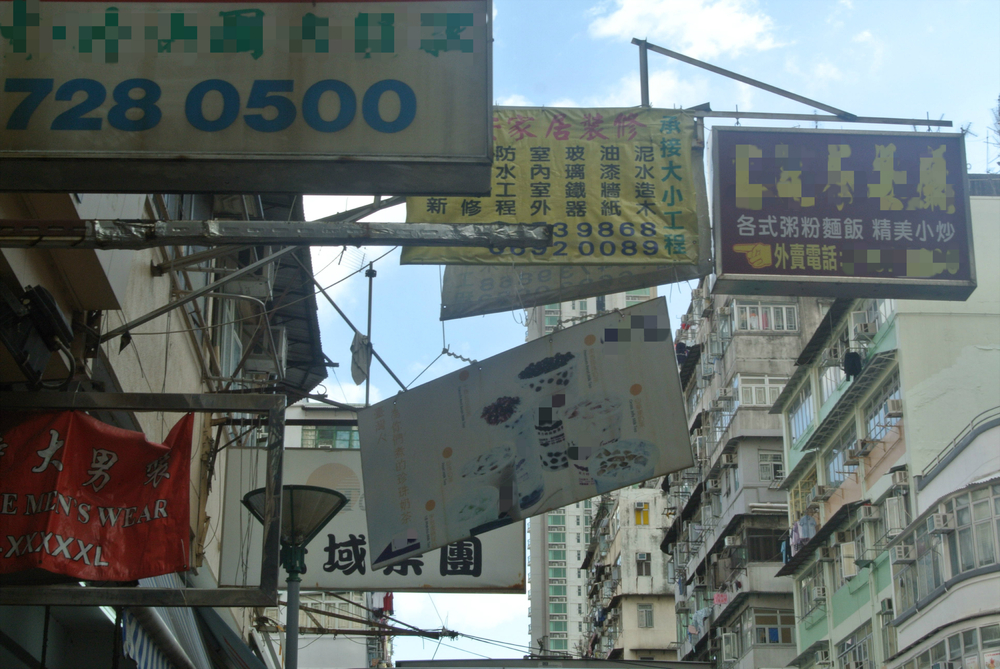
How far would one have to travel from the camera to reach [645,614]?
6344 centimetres

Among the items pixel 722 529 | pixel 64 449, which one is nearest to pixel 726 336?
pixel 722 529

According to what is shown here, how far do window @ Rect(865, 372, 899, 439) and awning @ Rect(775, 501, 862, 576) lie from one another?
7.19 ft

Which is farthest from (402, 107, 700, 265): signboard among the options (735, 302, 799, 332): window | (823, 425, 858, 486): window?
(735, 302, 799, 332): window

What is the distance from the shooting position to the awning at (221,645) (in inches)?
409

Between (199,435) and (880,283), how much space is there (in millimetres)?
7439

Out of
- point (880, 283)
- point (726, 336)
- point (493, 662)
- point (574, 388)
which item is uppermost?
point (726, 336)

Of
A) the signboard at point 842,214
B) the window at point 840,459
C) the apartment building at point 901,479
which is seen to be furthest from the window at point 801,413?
the signboard at point 842,214

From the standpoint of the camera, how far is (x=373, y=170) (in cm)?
430

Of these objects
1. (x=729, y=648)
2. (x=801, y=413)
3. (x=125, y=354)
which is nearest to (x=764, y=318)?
(x=801, y=413)

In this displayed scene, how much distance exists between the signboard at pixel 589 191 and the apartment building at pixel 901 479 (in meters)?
13.0

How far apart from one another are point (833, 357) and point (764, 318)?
1184cm

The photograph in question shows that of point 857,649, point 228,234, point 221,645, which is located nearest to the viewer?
point 228,234

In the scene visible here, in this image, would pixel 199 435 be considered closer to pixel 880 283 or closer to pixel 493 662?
pixel 493 662

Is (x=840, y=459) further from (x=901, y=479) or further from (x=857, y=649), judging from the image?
(x=901, y=479)
